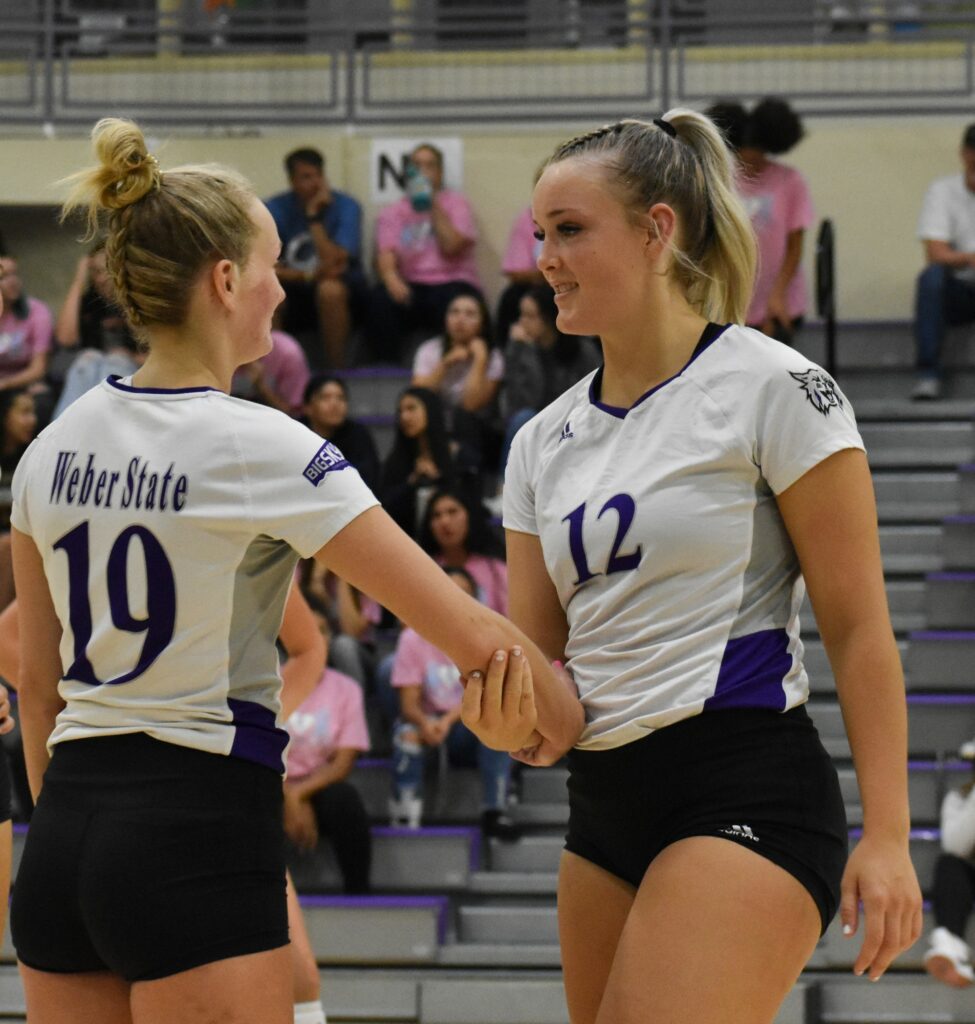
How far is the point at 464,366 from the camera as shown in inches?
332

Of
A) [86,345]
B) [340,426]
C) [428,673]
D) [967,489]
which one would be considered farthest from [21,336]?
[967,489]

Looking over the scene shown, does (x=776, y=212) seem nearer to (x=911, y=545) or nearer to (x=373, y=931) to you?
(x=911, y=545)

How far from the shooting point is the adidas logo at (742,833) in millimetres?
2256

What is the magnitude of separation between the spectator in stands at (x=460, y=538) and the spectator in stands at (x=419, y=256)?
2.15m

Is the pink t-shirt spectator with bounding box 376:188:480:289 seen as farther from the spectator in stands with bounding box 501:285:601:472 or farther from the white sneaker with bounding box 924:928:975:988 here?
the white sneaker with bounding box 924:928:975:988

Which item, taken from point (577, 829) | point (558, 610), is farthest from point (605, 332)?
point (577, 829)

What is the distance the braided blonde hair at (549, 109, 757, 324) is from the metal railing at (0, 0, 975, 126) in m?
7.28

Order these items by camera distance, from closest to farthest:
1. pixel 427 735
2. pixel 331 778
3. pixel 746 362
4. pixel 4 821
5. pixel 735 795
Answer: pixel 735 795 < pixel 746 362 < pixel 4 821 < pixel 331 778 < pixel 427 735

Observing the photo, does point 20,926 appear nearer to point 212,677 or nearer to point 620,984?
point 212,677

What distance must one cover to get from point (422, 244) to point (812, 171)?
2350 mm

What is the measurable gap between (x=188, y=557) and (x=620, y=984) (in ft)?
2.63

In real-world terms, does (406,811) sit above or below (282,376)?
below

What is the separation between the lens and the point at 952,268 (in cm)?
845

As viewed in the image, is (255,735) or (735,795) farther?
(735,795)
